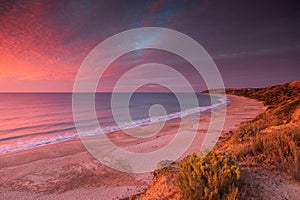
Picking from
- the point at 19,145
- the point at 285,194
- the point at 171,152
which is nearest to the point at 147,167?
the point at 171,152

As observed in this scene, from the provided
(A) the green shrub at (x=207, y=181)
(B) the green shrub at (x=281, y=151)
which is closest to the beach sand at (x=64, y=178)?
(A) the green shrub at (x=207, y=181)

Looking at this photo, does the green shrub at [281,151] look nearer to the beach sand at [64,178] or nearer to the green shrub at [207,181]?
the green shrub at [207,181]

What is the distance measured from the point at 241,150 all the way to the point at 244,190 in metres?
2.22

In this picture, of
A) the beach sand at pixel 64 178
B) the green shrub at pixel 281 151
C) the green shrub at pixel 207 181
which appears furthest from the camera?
the beach sand at pixel 64 178

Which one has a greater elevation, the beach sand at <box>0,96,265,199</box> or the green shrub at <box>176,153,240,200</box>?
the green shrub at <box>176,153,240,200</box>

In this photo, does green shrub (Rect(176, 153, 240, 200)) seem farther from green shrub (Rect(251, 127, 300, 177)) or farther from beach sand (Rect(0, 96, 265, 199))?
beach sand (Rect(0, 96, 265, 199))

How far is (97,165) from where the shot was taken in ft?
32.2

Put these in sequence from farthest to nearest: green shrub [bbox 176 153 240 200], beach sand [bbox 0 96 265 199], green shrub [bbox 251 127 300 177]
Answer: beach sand [bbox 0 96 265 199]
green shrub [bbox 251 127 300 177]
green shrub [bbox 176 153 240 200]

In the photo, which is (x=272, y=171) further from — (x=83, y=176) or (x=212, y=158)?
(x=83, y=176)

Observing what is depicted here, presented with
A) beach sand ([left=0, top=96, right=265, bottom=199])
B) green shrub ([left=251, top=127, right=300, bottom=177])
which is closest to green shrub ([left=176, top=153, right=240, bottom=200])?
green shrub ([left=251, top=127, right=300, bottom=177])

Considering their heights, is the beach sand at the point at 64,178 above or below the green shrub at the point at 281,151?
below

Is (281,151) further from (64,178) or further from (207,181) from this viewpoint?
(64,178)

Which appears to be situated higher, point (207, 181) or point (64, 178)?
point (207, 181)

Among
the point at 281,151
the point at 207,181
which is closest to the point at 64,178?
the point at 207,181
